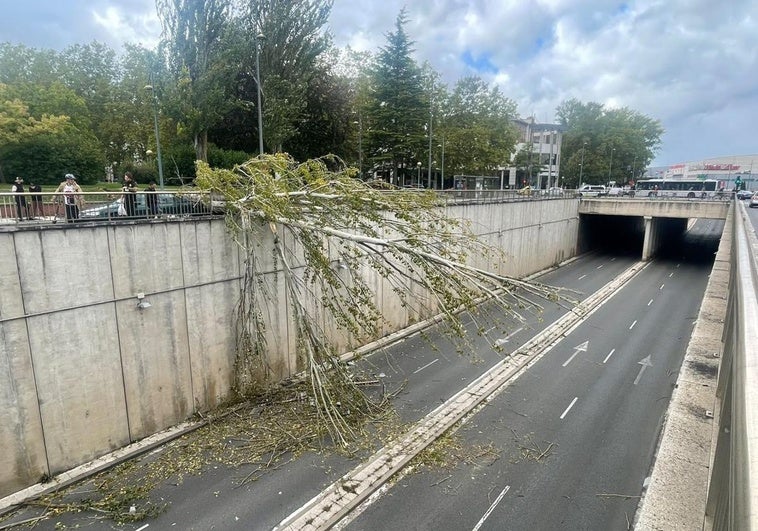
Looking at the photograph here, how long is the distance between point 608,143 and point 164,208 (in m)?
75.2

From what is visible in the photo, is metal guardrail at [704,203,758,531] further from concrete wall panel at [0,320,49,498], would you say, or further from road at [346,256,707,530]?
concrete wall panel at [0,320,49,498]

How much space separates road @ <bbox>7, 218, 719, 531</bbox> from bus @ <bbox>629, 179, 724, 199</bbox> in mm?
36862

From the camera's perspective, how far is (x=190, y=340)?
40.1 ft

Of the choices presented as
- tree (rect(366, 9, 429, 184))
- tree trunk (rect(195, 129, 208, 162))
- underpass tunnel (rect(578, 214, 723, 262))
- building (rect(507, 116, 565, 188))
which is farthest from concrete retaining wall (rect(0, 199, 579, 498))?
building (rect(507, 116, 565, 188))

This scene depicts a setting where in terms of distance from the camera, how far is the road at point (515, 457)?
886cm

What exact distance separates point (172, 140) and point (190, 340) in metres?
31.8

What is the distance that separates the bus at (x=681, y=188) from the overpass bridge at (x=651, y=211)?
4.06 metres

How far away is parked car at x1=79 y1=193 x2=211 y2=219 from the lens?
10531 mm

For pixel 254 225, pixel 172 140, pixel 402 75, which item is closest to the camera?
pixel 254 225

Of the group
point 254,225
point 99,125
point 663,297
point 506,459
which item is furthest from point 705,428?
point 99,125

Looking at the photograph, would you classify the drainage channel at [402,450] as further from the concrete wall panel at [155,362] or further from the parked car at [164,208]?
the parked car at [164,208]

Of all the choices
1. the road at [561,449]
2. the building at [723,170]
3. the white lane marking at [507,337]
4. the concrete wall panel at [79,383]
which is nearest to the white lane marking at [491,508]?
the road at [561,449]

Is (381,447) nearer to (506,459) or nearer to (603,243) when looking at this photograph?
(506,459)

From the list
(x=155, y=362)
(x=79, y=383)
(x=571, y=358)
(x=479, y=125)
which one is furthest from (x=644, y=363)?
(x=479, y=125)
